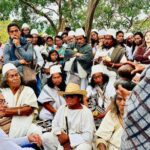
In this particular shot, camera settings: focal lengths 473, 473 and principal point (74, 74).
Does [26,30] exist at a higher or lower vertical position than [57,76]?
higher

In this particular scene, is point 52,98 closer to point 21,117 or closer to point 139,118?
point 21,117

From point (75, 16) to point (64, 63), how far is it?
9623 mm

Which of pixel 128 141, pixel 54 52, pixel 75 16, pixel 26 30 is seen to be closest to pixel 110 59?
pixel 54 52

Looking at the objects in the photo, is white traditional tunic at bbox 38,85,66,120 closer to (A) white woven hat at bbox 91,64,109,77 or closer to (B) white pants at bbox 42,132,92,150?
(A) white woven hat at bbox 91,64,109,77

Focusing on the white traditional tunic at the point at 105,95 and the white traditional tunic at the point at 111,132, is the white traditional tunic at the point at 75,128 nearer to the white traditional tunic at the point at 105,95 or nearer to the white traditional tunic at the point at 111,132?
the white traditional tunic at the point at 111,132

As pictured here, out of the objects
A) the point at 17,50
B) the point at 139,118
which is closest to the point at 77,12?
the point at 17,50

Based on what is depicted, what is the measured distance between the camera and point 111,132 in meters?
5.05

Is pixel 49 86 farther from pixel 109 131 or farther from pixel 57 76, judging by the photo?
pixel 109 131

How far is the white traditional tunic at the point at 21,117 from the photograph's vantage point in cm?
551

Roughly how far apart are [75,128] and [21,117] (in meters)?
0.66

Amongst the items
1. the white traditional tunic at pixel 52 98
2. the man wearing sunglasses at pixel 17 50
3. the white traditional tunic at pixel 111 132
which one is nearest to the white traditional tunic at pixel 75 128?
the white traditional tunic at pixel 111 132

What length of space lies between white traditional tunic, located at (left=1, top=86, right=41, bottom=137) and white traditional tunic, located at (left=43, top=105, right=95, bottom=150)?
0.21 m

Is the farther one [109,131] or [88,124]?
[88,124]

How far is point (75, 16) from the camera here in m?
17.6
